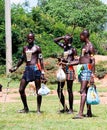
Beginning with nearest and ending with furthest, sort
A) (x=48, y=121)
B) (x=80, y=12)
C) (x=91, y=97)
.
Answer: (x=48, y=121) < (x=91, y=97) < (x=80, y=12)

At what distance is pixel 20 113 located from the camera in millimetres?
10758

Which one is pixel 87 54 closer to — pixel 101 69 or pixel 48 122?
pixel 48 122

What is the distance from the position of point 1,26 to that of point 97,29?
20.6 m

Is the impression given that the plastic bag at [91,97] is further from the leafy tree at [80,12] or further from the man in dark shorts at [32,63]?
the leafy tree at [80,12]

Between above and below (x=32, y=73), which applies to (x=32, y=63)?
above

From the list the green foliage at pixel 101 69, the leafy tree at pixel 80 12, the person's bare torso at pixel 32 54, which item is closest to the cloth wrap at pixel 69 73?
the person's bare torso at pixel 32 54

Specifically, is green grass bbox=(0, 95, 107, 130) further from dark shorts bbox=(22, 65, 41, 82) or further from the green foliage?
the green foliage

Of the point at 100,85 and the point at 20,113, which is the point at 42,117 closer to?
the point at 20,113

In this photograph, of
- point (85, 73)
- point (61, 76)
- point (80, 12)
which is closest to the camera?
point (85, 73)

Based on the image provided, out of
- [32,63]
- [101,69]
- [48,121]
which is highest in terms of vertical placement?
[32,63]

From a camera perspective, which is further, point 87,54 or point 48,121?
point 87,54

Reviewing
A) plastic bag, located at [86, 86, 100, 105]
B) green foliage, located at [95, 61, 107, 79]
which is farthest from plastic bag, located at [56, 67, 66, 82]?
green foliage, located at [95, 61, 107, 79]

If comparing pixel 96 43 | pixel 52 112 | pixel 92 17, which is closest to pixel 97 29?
pixel 92 17

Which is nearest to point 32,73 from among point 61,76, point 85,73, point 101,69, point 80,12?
point 61,76
